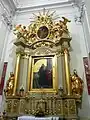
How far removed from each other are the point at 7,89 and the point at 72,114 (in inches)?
84.7

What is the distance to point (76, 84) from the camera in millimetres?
5109

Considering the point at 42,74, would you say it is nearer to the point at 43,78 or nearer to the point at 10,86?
the point at 43,78

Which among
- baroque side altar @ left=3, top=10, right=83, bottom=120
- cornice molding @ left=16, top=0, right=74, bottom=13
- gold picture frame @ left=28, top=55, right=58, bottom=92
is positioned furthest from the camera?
cornice molding @ left=16, top=0, right=74, bottom=13

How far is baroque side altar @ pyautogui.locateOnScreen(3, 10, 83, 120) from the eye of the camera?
4863 millimetres

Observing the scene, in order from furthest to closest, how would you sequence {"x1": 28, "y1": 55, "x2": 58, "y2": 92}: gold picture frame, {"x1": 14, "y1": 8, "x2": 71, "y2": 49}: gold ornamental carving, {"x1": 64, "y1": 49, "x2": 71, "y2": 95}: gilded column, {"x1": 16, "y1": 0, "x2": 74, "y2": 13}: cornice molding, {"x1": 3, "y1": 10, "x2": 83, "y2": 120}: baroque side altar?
{"x1": 16, "y1": 0, "x2": 74, "y2": 13}: cornice molding
{"x1": 14, "y1": 8, "x2": 71, "y2": 49}: gold ornamental carving
{"x1": 28, "y1": 55, "x2": 58, "y2": 92}: gold picture frame
{"x1": 64, "y1": 49, "x2": 71, "y2": 95}: gilded column
{"x1": 3, "y1": 10, "x2": 83, "y2": 120}: baroque side altar

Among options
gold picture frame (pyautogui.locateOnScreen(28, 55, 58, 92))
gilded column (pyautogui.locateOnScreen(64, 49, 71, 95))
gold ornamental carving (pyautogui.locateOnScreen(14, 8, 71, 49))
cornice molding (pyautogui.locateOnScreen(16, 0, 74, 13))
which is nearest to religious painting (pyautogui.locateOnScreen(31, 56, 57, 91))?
gold picture frame (pyautogui.locateOnScreen(28, 55, 58, 92))

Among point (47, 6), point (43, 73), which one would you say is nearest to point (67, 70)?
point (43, 73)

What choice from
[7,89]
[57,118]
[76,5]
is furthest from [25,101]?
[76,5]

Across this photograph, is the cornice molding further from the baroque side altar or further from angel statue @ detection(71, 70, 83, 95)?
angel statue @ detection(71, 70, 83, 95)

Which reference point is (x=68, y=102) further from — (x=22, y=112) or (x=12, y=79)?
(x=12, y=79)

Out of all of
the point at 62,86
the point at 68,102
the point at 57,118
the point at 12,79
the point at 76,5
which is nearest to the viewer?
the point at 57,118

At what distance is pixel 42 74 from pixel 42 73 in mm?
37

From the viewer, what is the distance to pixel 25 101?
16.6ft

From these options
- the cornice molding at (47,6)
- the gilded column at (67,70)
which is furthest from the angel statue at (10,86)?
the cornice molding at (47,6)
